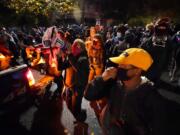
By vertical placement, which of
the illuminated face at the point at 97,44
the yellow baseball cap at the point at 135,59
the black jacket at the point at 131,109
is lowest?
the illuminated face at the point at 97,44

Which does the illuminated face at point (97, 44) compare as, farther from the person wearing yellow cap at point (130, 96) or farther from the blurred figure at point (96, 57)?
the person wearing yellow cap at point (130, 96)

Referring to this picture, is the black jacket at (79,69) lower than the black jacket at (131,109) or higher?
lower

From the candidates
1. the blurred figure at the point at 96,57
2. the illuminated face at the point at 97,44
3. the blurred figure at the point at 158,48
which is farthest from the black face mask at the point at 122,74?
the illuminated face at the point at 97,44

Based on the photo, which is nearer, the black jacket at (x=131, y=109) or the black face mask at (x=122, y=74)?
the black jacket at (x=131, y=109)

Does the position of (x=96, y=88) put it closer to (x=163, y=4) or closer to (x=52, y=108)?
(x=52, y=108)

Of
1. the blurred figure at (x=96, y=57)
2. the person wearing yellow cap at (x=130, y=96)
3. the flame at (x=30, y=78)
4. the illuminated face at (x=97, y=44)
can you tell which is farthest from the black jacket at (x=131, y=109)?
the illuminated face at (x=97, y=44)

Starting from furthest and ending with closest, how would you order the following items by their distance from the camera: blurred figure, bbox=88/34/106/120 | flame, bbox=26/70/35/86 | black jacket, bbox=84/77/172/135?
blurred figure, bbox=88/34/106/120, flame, bbox=26/70/35/86, black jacket, bbox=84/77/172/135

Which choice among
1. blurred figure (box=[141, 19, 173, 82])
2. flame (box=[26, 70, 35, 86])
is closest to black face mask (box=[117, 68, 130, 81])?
flame (box=[26, 70, 35, 86])

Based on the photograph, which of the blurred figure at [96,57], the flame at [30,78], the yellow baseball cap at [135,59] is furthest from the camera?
the blurred figure at [96,57]

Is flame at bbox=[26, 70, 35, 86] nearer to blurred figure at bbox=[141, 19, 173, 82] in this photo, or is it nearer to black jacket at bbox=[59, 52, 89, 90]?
black jacket at bbox=[59, 52, 89, 90]

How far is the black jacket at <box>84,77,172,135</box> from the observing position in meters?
3.49

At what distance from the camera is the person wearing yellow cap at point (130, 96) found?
3.56m

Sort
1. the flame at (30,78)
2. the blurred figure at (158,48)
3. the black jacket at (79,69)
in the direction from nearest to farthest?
the flame at (30,78) → the black jacket at (79,69) → the blurred figure at (158,48)

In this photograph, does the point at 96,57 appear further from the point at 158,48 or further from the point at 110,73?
the point at 110,73
